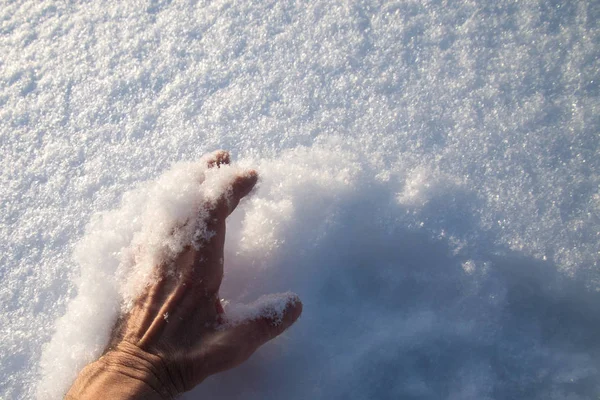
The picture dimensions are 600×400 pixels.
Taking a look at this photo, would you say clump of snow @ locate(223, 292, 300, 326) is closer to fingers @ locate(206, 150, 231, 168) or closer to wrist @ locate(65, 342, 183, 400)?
wrist @ locate(65, 342, 183, 400)

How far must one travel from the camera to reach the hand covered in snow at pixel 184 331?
950mm

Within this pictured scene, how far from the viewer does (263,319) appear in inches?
40.7

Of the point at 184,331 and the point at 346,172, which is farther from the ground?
the point at 346,172

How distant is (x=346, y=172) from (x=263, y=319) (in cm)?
42

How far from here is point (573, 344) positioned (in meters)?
1.08

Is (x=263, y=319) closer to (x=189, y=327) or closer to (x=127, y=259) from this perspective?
(x=189, y=327)

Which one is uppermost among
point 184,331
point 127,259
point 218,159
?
point 218,159

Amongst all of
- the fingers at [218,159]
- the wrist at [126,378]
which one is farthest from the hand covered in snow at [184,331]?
the fingers at [218,159]

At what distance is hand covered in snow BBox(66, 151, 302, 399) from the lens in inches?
37.4

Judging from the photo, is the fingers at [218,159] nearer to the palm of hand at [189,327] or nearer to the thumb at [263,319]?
the palm of hand at [189,327]

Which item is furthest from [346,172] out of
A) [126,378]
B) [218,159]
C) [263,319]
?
[126,378]

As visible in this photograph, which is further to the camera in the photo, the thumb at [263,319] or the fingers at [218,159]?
the fingers at [218,159]

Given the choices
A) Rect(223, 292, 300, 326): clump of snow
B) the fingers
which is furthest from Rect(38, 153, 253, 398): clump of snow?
Rect(223, 292, 300, 326): clump of snow

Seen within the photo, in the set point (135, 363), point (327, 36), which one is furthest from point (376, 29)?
point (135, 363)
